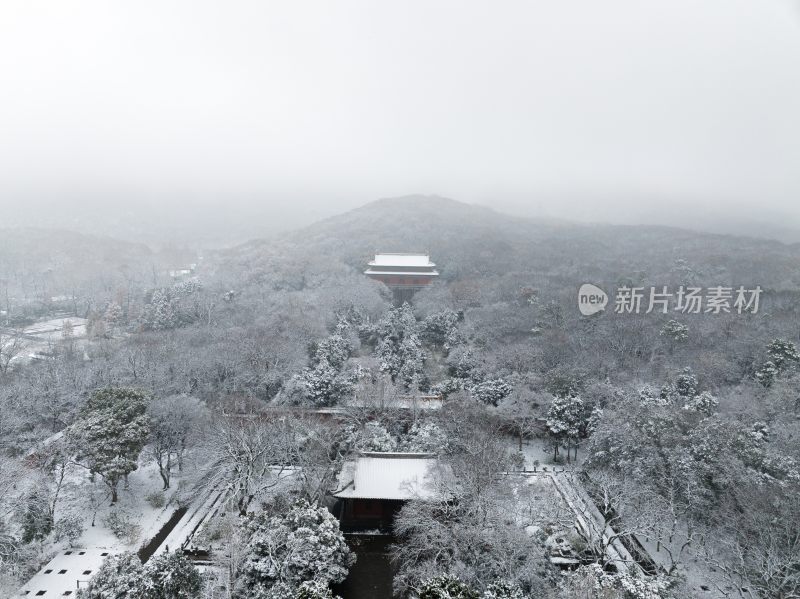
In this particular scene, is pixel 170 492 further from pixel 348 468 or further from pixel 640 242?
pixel 640 242

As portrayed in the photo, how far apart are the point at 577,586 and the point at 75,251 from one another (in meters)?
70.8

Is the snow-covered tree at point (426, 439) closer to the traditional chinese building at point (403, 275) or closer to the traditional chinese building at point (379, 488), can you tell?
the traditional chinese building at point (379, 488)

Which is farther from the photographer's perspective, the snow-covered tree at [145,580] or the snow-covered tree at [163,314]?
the snow-covered tree at [163,314]

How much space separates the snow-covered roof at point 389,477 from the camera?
14922 mm

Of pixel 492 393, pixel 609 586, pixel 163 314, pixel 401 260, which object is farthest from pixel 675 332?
pixel 163 314

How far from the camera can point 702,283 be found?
1328 inches

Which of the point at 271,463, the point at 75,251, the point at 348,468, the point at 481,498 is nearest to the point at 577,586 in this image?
the point at 481,498

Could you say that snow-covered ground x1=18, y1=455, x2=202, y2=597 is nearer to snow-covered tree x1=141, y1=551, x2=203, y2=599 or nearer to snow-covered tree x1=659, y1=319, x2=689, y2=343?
snow-covered tree x1=141, y1=551, x2=203, y2=599

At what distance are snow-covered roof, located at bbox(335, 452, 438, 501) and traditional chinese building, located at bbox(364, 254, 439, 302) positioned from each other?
24.3 metres

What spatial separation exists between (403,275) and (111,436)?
89.0ft

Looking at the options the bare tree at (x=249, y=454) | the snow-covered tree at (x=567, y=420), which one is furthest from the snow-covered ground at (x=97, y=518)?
the snow-covered tree at (x=567, y=420)

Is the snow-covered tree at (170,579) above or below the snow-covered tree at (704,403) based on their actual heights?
below

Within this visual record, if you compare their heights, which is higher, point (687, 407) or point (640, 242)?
point (640, 242)

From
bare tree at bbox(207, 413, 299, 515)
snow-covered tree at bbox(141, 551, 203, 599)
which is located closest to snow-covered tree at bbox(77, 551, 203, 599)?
snow-covered tree at bbox(141, 551, 203, 599)
